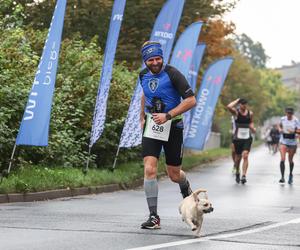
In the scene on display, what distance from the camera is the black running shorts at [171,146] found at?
8562mm

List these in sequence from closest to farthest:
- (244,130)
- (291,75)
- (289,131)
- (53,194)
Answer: (53,194) → (289,131) → (244,130) → (291,75)

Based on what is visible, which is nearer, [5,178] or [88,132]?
[5,178]

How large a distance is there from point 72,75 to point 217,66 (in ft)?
28.4

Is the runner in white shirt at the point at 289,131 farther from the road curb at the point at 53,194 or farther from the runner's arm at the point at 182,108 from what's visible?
the runner's arm at the point at 182,108

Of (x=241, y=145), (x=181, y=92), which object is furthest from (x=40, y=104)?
(x=241, y=145)

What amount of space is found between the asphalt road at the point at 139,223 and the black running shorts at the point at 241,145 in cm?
400

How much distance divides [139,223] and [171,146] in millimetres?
1070

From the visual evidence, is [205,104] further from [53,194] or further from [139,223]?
[139,223]

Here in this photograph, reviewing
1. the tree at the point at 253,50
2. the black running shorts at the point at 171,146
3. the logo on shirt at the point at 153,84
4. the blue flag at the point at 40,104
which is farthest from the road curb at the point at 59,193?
the tree at the point at 253,50

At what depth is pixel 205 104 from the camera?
26.2 meters

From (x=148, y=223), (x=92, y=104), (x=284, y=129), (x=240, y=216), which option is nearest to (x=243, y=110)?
(x=284, y=129)

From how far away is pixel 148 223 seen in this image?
27.3 feet

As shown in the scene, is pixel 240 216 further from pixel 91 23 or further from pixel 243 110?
pixel 91 23

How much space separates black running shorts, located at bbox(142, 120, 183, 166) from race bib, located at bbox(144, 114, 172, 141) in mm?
68
